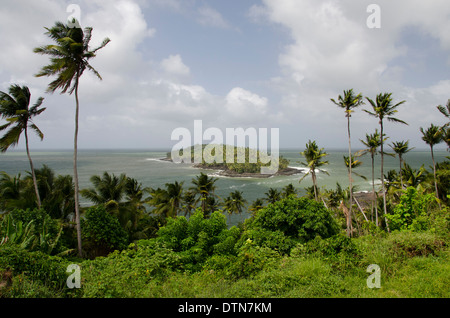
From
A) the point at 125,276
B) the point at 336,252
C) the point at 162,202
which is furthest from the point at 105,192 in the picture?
the point at 336,252

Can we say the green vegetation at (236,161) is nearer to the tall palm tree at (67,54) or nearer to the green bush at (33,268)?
the tall palm tree at (67,54)

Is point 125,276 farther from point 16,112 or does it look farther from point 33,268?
point 16,112

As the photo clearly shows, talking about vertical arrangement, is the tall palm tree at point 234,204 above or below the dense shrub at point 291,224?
below

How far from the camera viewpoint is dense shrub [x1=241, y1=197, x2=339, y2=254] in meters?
7.98

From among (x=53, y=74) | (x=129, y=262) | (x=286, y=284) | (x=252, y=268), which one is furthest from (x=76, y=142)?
(x=286, y=284)

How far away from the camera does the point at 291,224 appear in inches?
331

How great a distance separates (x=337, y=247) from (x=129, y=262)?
18.4 feet

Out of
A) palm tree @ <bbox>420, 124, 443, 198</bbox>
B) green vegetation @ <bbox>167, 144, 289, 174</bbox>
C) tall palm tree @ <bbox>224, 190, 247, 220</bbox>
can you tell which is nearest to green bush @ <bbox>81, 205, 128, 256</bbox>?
tall palm tree @ <bbox>224, 190, 247, 220</bbox>

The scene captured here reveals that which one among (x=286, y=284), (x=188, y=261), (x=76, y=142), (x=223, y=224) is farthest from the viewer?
(x=76, y=142)

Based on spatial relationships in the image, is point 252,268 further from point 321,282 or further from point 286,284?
point 321,282

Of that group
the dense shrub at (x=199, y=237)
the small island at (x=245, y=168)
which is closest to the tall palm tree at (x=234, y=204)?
the dense shrub at (x=199, y=237)

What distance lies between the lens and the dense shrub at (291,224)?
314 inches

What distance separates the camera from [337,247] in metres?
6.07

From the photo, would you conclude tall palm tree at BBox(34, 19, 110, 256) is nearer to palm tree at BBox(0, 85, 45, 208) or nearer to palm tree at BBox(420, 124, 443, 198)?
palm tree at BBox(0, 85, 45, 208)
